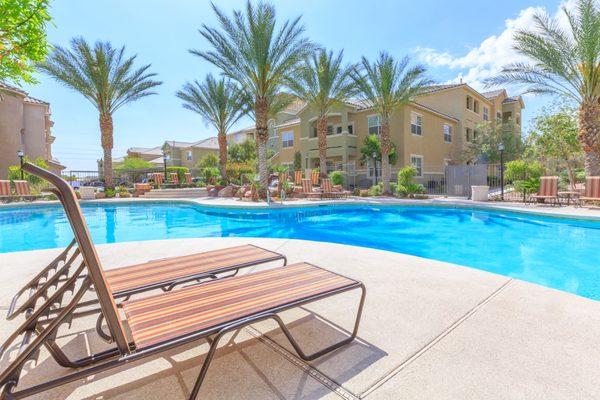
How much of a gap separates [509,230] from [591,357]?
351 inches

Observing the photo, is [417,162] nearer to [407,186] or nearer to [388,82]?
[407,186]

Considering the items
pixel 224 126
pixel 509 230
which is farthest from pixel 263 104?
pixel 509 230

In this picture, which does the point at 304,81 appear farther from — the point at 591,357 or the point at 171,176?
the point at 591,357

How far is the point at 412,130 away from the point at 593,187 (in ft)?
43.9

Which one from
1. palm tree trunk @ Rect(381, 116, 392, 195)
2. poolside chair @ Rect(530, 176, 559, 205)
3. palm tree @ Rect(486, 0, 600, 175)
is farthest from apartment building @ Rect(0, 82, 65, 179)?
poolside chair @ Rect(530, 176, 559, 205)

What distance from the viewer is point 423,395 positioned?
6.43ft

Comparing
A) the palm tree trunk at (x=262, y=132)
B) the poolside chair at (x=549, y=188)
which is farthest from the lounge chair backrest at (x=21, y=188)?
the poolside chair at (x=549, y=188)

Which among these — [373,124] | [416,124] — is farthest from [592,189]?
[373,124]

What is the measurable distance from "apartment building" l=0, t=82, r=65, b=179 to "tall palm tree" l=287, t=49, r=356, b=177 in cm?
2036

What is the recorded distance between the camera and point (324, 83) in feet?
69.0

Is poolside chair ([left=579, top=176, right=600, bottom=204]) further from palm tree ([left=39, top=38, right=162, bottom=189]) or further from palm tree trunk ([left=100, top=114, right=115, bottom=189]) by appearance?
palm tree trunk ([left=100, top=114, right=115, bottom=189])

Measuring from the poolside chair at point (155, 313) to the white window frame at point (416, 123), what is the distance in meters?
24.3

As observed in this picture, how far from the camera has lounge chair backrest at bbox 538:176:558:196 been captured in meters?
13.8

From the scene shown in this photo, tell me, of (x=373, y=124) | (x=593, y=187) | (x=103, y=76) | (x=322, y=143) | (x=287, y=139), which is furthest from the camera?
(x=287, y=139)
